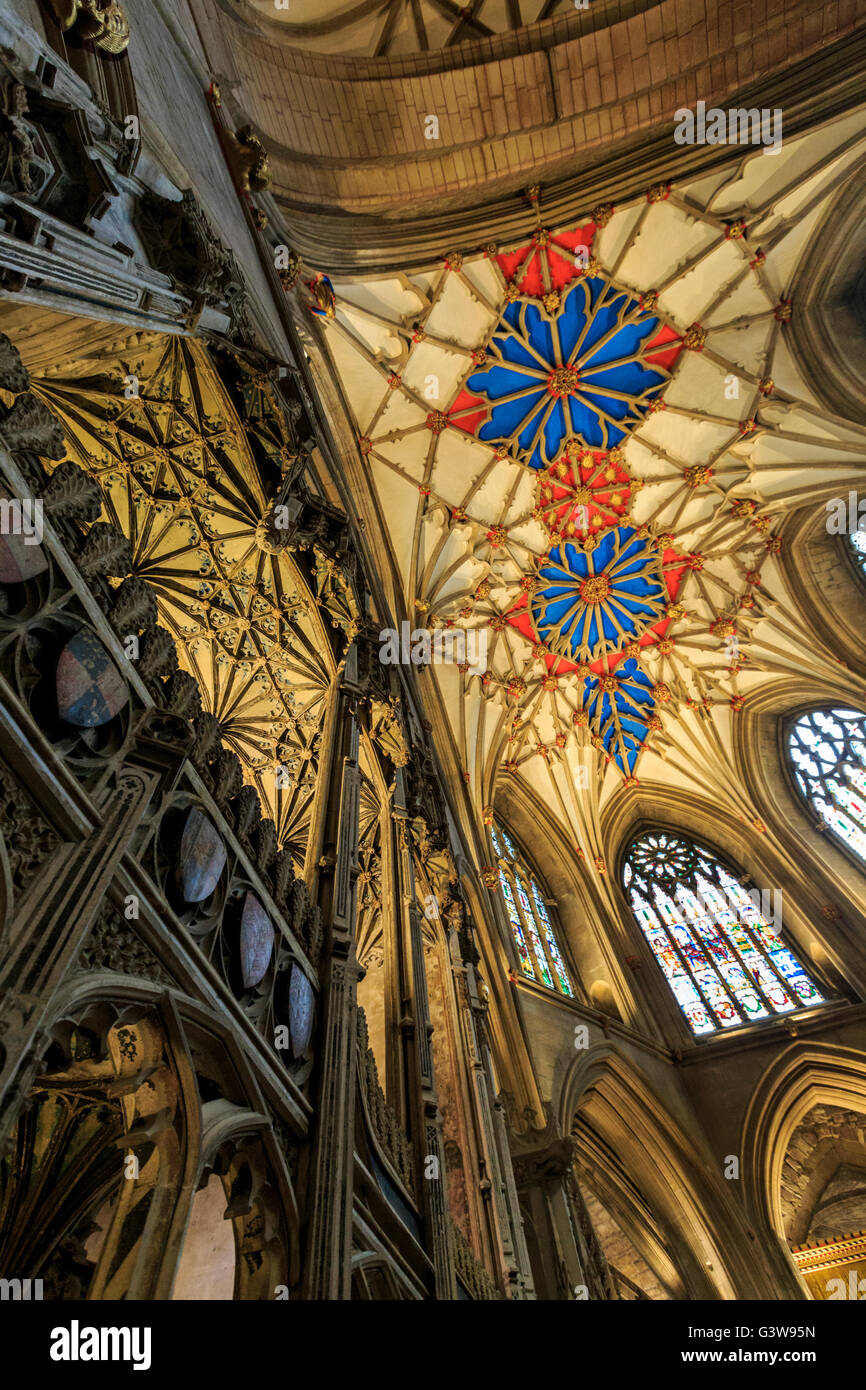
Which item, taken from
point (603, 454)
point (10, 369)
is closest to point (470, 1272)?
point (10, 369)

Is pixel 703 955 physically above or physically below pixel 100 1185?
above

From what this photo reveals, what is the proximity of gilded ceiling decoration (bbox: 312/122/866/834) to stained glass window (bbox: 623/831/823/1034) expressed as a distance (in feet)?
5.49

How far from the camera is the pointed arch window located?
43.9 ft

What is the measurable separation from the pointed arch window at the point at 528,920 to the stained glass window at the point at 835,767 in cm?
580

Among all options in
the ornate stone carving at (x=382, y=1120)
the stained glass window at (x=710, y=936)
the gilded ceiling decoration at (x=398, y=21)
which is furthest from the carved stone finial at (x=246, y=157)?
the stained glass window at (x=710, y=936)

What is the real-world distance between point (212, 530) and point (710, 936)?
40.8 feet

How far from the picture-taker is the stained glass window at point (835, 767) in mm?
15008

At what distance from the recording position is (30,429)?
116 inches

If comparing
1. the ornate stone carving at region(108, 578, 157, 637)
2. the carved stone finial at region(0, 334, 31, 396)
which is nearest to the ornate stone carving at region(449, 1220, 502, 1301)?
the ornate stone carving at region(108, 578, 157, 637)

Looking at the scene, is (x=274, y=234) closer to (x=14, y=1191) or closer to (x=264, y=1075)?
(x=264, y=1075)

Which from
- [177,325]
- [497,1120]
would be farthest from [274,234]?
[497,1120]

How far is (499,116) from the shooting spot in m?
9.37

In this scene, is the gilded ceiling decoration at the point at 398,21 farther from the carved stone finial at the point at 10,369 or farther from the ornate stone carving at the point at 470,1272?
the ornate stone carving at the point at 470,1272
